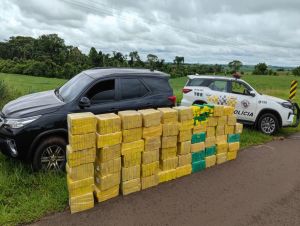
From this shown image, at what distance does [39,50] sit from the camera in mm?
72250

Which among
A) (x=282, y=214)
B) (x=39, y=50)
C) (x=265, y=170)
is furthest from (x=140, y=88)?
(x=39, y=50)

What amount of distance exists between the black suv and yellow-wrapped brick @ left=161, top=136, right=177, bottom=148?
1.13 meters

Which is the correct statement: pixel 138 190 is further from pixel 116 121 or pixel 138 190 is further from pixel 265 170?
pixel 265 170

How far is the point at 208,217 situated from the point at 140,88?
3136 millimetres

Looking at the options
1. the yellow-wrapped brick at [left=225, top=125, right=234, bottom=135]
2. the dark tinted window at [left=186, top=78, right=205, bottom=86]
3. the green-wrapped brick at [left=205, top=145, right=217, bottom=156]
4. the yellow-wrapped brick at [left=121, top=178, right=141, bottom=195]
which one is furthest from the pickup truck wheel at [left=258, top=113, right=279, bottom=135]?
the yellow-wrapped brick at [left=121, top=178, right=141, bottom=195]

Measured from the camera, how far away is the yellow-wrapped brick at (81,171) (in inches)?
177

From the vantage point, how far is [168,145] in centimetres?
566

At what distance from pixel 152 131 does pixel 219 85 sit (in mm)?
5857

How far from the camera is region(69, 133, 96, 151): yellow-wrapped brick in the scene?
176 inches

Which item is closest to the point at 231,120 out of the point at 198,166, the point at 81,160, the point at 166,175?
the point at 198,166

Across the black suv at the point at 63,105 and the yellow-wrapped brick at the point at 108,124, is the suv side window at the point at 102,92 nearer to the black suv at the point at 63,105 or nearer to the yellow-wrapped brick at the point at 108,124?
the black suv at the point at 63,105

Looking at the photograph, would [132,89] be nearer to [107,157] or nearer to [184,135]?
[184,135]

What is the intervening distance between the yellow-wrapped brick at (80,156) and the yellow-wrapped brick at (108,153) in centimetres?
12

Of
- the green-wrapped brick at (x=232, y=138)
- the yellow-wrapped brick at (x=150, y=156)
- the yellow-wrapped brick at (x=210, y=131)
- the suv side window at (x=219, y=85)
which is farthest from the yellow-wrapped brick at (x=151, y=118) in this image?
the suv side window at (x=219, y=85)
